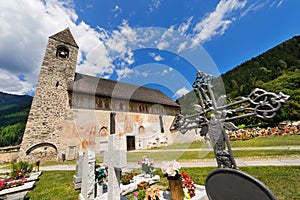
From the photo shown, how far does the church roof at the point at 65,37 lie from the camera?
14327 millimetres

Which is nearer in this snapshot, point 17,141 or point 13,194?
point 13,194

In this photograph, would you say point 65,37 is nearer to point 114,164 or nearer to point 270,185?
point 114,164

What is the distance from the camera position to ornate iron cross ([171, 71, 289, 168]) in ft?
4.73

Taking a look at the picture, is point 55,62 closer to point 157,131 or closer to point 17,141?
point 157,131

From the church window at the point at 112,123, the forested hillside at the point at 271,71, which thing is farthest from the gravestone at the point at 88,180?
the forested hillside at the point at 271,71

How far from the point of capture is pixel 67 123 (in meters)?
12.1

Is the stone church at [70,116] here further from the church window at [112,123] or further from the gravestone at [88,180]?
the gravestone at [88,180]

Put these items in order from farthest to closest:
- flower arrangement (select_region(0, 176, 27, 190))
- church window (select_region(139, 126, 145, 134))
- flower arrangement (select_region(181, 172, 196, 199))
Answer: church window (select_region(139, 126, 145, 134)) → flower arrangement (select_region(0, 176, 27, 190)) → flower arrangement (select_region(181, 172, 196, 199))

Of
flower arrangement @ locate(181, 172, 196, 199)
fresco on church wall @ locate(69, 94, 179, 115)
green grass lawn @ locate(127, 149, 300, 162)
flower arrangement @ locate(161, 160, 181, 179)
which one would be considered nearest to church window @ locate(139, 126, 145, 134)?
fresco on church wall @ locate(69, 94, 179, 115)

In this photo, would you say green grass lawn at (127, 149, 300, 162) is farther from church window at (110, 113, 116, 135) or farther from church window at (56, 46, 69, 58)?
church window at (56, 46, 69, 58)

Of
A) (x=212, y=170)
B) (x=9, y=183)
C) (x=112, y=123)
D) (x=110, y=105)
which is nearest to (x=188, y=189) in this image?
(x=212, y=170)

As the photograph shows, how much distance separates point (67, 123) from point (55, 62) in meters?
6.41

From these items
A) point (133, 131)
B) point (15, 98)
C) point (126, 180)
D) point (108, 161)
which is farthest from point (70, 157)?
point (15, 98)

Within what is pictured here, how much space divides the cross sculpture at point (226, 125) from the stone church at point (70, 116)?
8903mm
